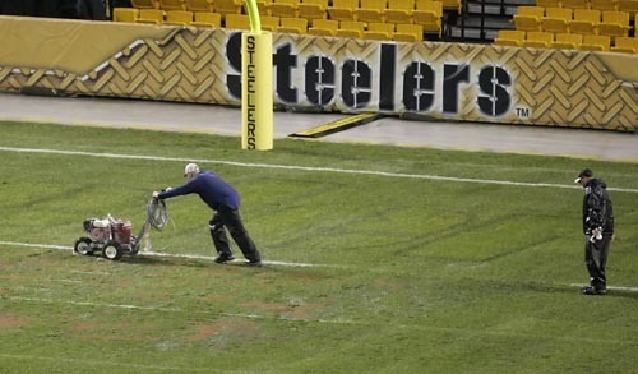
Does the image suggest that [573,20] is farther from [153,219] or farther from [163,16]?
[153,219]

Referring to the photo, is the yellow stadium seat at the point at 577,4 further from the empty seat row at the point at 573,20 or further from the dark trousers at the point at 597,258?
the dark trousers at the point at 597,258

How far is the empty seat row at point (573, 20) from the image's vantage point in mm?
40250

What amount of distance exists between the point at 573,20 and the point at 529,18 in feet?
3.03

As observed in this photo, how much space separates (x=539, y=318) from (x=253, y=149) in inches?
513

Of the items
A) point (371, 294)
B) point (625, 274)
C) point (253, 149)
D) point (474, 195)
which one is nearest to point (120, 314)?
point (371, 294)

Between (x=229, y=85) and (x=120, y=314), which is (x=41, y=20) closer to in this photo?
(x=229, y=85)

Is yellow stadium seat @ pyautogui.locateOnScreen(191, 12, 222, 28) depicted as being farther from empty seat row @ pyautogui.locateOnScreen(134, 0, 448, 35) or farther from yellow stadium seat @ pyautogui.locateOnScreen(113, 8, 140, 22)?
yellow stadium seat @ pyautogui.locateOnScreen(113, 8, 140, 22)

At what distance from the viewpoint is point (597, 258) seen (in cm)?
2448

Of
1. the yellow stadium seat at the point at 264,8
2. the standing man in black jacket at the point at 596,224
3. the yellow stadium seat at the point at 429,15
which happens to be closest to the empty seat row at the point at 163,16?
the yellow stadium seat at the point at 264,8

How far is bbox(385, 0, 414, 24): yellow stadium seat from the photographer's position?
4197 centimetres

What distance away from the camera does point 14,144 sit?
117ft

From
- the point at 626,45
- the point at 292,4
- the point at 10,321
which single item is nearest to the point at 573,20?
the point at 626,45

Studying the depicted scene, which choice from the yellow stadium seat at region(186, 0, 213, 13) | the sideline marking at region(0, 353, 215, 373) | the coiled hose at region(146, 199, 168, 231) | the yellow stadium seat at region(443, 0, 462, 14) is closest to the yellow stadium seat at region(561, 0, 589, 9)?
the yellow stadium seat at region(443, 0, 462, 14)

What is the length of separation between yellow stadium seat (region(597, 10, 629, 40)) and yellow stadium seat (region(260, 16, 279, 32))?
6931mm
